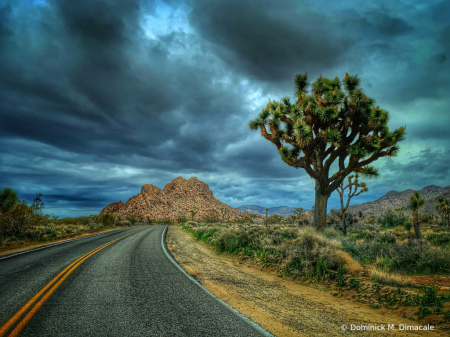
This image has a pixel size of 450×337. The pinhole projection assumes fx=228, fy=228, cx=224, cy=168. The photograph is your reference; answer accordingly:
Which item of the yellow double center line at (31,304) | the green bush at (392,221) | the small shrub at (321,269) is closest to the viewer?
the yellow double center line at (31,304)

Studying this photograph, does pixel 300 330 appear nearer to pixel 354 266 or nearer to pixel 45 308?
pixel 354 266

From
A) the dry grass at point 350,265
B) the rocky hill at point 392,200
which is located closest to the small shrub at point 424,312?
the dry grass at point 350,265

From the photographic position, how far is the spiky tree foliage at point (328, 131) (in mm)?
15383

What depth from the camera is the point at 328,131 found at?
15414mm

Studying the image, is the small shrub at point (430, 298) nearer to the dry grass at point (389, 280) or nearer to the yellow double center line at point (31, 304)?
the dry grass at point (389, 280)

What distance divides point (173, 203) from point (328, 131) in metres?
109

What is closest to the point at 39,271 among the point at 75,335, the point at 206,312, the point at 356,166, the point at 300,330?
the point at 75,335

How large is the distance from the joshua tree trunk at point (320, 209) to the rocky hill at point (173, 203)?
86631mm

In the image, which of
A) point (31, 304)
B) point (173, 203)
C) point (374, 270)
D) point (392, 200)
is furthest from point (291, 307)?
point (173, 203)

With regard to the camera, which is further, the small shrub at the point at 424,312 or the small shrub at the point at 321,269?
the small shrub at the point at 321,269

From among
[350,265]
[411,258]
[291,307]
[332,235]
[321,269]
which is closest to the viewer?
[291,307]

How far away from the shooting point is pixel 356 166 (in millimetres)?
16109

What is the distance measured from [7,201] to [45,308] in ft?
52.7

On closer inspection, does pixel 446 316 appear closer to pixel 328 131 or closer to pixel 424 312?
pixel 424 312
